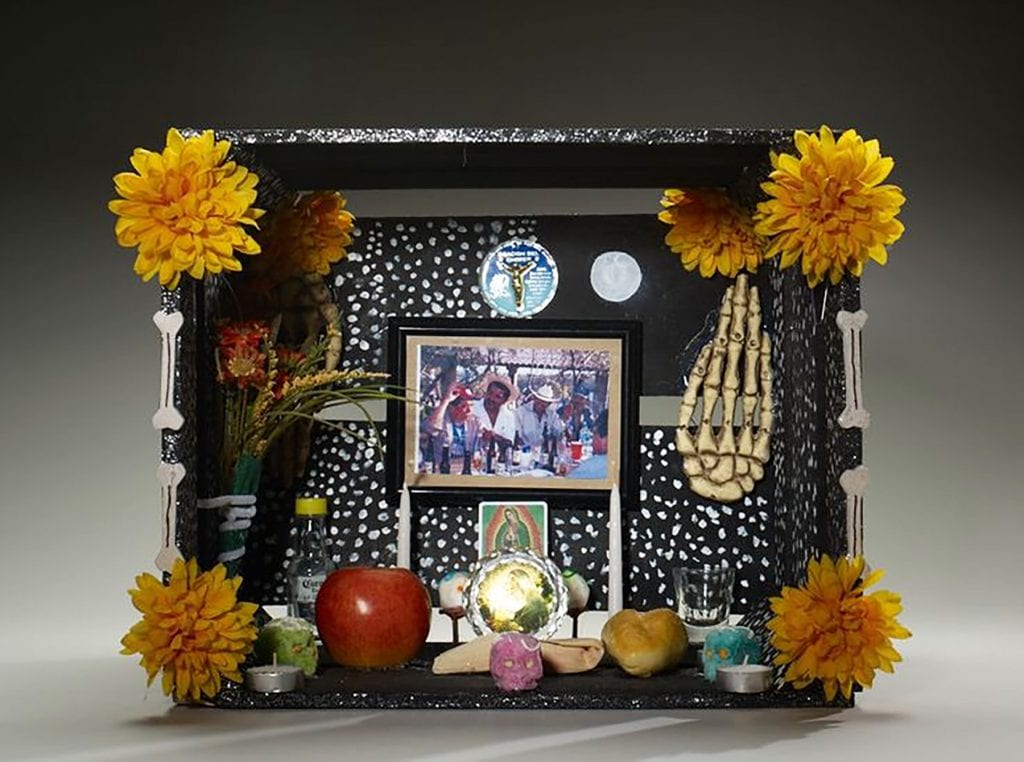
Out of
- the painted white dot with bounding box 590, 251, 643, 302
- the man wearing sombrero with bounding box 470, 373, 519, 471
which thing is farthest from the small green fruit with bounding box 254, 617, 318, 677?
the painted white dot with bounding box 590, 251, 643, 302

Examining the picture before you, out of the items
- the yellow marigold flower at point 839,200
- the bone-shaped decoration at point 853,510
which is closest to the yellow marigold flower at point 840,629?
the bone-shaped decoration at point 853,510

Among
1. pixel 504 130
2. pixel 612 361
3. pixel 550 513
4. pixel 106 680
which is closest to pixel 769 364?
pixel 612 361

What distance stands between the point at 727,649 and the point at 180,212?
1471 mm

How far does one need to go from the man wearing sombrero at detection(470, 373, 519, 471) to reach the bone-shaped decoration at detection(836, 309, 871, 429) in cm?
100

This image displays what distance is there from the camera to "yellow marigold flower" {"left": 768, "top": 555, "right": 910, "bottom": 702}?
3682 millimetres

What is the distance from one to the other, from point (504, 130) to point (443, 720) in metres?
1.23

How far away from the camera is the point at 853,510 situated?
3.74 m

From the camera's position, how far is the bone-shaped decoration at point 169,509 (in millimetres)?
3721

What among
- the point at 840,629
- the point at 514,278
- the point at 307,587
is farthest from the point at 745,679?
the point at 514,278

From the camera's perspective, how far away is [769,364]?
14.5 feet

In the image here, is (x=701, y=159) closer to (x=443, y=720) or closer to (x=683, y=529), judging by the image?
(x=683, y=529)

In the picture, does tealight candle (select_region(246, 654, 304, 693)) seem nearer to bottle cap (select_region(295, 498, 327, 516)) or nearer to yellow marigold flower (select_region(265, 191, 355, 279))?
bottle cap (select_region(295, 498, 327, 516))

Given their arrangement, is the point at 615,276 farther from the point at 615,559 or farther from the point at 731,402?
the point at 615,559

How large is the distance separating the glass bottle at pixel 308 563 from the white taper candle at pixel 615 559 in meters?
0.68
